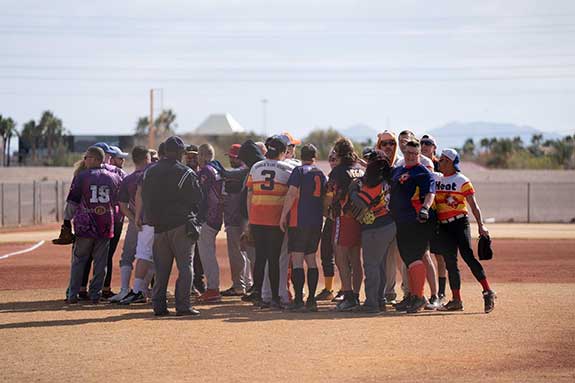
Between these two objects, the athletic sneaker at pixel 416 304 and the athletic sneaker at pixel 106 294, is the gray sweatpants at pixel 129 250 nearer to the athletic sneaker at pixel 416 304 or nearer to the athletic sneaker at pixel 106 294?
the athletic sneaker at pixel 106 294

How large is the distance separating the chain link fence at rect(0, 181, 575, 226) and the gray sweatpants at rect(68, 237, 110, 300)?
29.7 m

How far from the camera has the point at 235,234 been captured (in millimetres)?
16500

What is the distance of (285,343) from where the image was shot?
11.8 m

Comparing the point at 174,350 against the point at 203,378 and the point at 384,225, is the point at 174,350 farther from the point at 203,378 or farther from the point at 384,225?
the point at 384,225

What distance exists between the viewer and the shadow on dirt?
1363 cm

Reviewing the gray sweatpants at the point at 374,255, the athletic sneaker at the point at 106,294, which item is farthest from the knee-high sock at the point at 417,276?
the athletic sneaker at the point at 106,294

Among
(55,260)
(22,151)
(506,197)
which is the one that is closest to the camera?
(55,260)

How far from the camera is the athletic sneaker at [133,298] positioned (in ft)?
50.7

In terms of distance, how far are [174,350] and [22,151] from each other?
96.7m

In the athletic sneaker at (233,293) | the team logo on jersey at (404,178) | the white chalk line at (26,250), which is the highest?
the team logo on jersey at (404,178)

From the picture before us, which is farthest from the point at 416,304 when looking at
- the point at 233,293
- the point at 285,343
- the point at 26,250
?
the point at 26,250

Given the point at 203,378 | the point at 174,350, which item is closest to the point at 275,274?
the point at 174,350

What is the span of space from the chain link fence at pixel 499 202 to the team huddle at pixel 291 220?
29.7 meters

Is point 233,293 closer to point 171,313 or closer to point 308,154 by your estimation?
point 171,313
